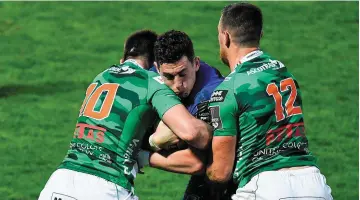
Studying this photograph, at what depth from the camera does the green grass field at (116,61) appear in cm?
1414

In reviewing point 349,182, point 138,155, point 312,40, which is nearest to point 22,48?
point 312,40

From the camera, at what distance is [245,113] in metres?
7.53

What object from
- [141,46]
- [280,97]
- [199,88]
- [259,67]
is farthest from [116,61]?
[280,97]

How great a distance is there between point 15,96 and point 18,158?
10.0 ft

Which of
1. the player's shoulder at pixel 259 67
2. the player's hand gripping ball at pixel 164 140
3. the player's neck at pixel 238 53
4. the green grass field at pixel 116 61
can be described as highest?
the player's neck at pixel 238 53

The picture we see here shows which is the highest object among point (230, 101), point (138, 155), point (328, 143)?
point (230, 101)

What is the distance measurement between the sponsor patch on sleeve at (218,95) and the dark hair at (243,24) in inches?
16.7

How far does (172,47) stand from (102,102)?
26.2 inches

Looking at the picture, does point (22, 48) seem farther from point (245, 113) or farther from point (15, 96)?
point (245, 113)

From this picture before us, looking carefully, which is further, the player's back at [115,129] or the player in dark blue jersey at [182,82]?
the player in dark blue jersey at [182,82]

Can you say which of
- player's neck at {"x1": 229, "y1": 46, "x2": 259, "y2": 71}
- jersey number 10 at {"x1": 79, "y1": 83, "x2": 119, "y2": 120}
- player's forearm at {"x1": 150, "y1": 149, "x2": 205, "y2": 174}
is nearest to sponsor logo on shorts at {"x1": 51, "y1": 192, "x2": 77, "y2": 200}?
jersey number 10 at {"x1": 79, "y1": 83, "x2": 119, "y2": 120}

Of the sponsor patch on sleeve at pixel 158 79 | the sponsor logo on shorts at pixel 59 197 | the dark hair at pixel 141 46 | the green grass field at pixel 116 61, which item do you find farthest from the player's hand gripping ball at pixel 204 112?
the green grass field at pixel 116 61

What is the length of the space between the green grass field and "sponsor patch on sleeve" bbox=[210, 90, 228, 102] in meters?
5.53

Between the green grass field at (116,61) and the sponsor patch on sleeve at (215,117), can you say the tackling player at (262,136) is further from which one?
the green grass field at (116,61)
